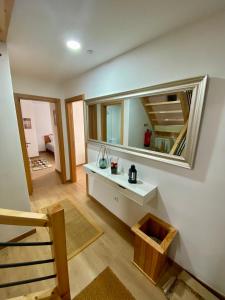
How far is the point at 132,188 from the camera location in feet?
5.04

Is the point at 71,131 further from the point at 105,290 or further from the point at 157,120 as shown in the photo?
the point at 105,290

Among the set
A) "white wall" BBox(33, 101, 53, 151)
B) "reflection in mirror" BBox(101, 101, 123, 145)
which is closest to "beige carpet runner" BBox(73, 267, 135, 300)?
"reflection in mirror" BBox(101, 101, 123, 145)

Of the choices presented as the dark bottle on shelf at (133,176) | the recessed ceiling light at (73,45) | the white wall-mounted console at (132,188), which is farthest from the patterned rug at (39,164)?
the recessed ceiling light at (73,45)

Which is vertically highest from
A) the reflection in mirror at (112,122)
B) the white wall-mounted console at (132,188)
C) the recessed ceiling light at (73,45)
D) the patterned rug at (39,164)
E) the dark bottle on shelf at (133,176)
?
the recessed ceiling light at (73,45)

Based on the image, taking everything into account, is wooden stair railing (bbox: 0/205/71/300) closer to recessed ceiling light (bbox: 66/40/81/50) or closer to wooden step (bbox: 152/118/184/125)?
wooden step (bbox: 152/118/184/125)

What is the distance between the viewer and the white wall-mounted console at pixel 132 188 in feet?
4.78

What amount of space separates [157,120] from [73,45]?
1.24m

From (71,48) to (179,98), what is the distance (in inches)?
51.3

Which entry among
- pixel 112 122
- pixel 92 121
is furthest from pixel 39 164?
pixel 112 122

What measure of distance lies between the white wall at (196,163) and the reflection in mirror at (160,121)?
16 centimetres

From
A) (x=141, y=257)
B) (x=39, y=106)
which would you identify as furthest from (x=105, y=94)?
(x=39, y=106)

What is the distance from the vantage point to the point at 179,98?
1321mm

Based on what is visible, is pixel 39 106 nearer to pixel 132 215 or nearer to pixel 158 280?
pixel 132 215

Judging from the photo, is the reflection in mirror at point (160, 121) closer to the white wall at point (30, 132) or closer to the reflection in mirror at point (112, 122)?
the reflection in mirror at point (112, 122)
